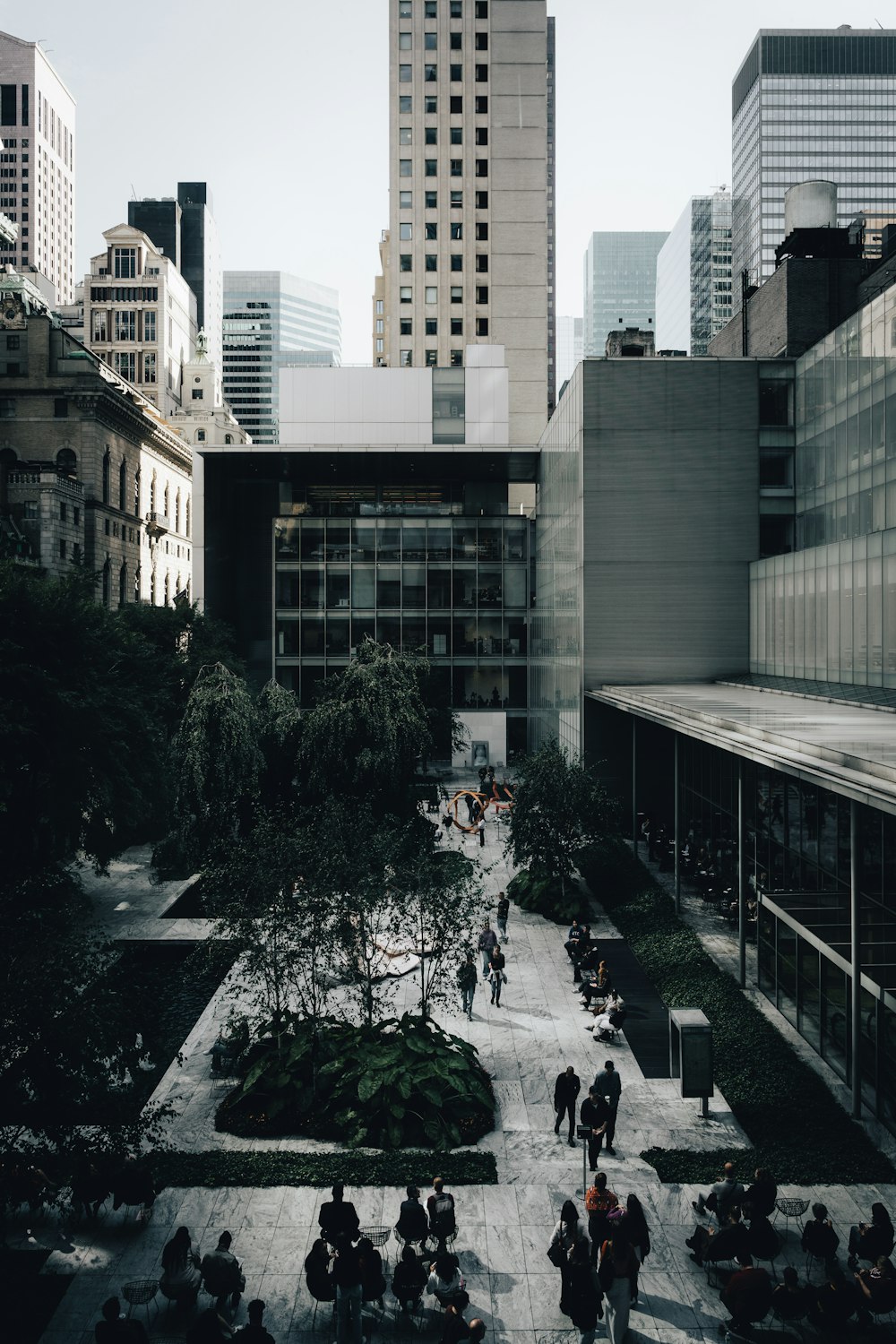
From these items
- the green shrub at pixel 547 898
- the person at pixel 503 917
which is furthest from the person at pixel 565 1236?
the green shrub at pixel 547 898

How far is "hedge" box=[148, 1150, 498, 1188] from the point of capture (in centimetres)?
1382

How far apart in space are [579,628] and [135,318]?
114371 millimetres

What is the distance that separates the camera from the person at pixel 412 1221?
11508 millimetres

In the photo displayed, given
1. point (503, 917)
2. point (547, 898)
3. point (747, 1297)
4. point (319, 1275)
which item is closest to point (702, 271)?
point (547, 898)

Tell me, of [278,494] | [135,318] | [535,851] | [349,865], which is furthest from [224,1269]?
[135,318]

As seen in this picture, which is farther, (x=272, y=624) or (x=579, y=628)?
(x=272, y=624)

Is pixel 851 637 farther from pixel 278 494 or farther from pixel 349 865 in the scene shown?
pixel 278 494

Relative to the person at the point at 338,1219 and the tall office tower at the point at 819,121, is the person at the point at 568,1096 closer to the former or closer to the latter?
the person at the point at 338,1219

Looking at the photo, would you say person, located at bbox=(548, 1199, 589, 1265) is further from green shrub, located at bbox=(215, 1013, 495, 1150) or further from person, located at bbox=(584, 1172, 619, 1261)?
green shrub, located at bbox=(215, 1013, 495, 1150)

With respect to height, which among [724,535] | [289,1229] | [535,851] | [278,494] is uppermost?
[278,494]

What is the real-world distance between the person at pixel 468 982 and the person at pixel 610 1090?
3.19m

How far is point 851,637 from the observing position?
28.8 m

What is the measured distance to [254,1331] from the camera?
31.6 ft

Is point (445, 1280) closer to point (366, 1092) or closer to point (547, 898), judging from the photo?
point (366, 1092)
